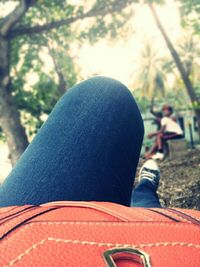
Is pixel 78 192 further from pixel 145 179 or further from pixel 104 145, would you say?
pixel 145 179

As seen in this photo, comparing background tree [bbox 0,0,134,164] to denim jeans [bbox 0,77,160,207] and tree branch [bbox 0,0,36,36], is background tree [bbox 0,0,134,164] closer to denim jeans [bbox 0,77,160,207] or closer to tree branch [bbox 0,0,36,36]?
tree branch [bbox 0,0,36,36]

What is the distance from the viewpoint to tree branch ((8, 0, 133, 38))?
24.3ft

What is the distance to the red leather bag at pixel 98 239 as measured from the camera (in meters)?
0.68

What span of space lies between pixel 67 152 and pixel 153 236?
823 millimetres

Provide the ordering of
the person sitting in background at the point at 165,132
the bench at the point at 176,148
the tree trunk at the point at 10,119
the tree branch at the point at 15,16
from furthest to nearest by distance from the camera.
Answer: the bench at the point at 176,148 < the person sitting in background at the point at 165,132 < the tree trunk at the point at 10,119 < the tree branch at the point at 15,16

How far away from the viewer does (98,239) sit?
728 millimetres

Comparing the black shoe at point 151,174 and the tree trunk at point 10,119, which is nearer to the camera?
the black shoe at point 151,174

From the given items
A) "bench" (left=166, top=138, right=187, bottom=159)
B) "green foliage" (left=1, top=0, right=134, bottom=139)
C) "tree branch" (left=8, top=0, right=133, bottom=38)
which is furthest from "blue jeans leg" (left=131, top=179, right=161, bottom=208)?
"bench" (left=166, top=138, right=187, bottom=159)

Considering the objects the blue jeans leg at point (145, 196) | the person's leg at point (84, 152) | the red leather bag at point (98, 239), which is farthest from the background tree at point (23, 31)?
the red leather bag at point (98, 239)

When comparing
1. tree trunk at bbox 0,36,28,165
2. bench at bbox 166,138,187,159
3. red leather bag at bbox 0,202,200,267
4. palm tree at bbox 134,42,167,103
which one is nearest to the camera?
red leather bag at bbox 0,202,200,267

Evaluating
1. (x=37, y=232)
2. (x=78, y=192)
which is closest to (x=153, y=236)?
(x=37, y=232)

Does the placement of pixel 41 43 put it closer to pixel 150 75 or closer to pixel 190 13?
pixel 190 13

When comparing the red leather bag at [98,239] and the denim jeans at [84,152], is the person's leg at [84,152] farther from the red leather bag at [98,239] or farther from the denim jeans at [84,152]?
the red leather bag at [98,239]

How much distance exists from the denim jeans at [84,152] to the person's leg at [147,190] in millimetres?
488
